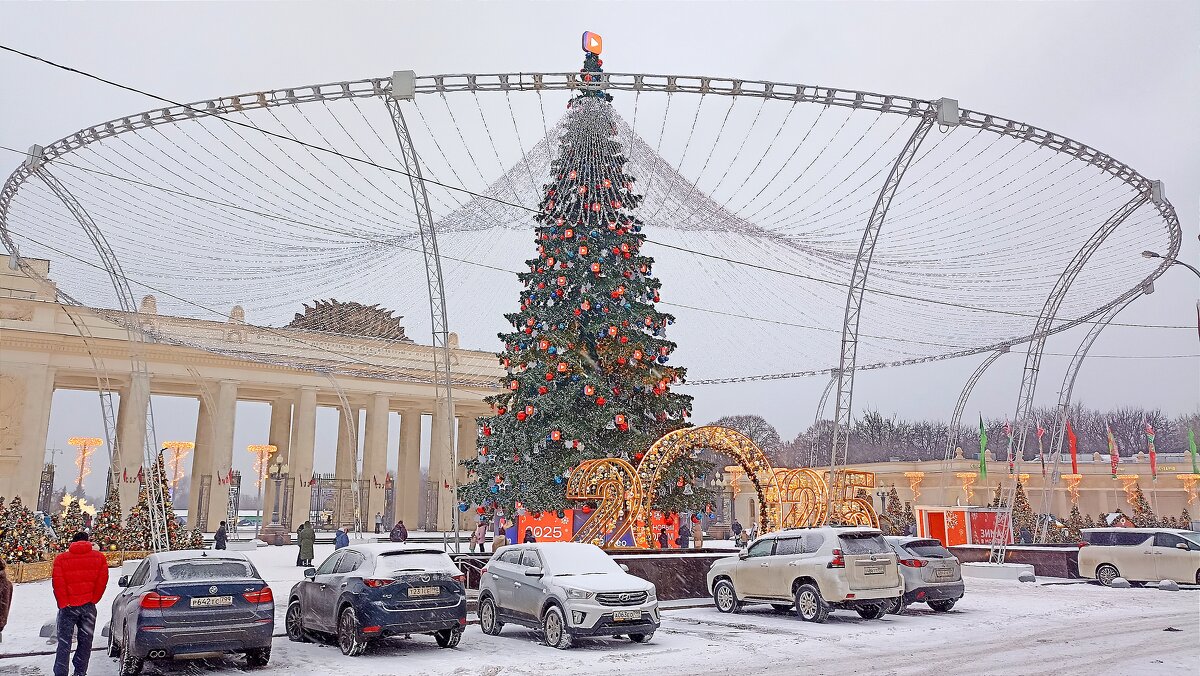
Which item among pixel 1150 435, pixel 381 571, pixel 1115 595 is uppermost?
pixel 1150 435

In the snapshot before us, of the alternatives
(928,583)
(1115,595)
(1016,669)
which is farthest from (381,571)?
(1115,595)

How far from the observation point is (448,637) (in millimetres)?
11977

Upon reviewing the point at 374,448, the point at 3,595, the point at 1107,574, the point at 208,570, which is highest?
the point at 374,448

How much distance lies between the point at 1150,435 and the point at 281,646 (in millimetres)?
52749

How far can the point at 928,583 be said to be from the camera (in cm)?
1595

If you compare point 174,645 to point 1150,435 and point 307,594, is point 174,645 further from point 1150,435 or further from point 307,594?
point 1150,435

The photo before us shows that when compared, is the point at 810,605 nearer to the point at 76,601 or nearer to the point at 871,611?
the point at 871,611

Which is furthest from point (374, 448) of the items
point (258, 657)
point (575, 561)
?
point (258, 657)

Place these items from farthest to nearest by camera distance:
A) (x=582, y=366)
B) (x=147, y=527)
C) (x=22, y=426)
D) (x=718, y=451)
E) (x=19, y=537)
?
(x=22, y=426) → (x=147, y=527) → (x=582, y=366) → (x=19, y=537) → (x=718, y=451)

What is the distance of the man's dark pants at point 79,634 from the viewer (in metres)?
9.41

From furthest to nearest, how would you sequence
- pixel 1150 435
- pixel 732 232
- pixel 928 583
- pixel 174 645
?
pixel 1150 435
pixel 732 232
pixel 928 583
pixel 174 645

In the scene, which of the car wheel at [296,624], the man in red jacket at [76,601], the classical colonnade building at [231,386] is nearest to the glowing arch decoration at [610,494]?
the car wheel at [296,624]

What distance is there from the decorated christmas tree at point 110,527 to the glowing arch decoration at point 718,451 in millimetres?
17535

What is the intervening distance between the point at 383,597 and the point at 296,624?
2.45 metres
